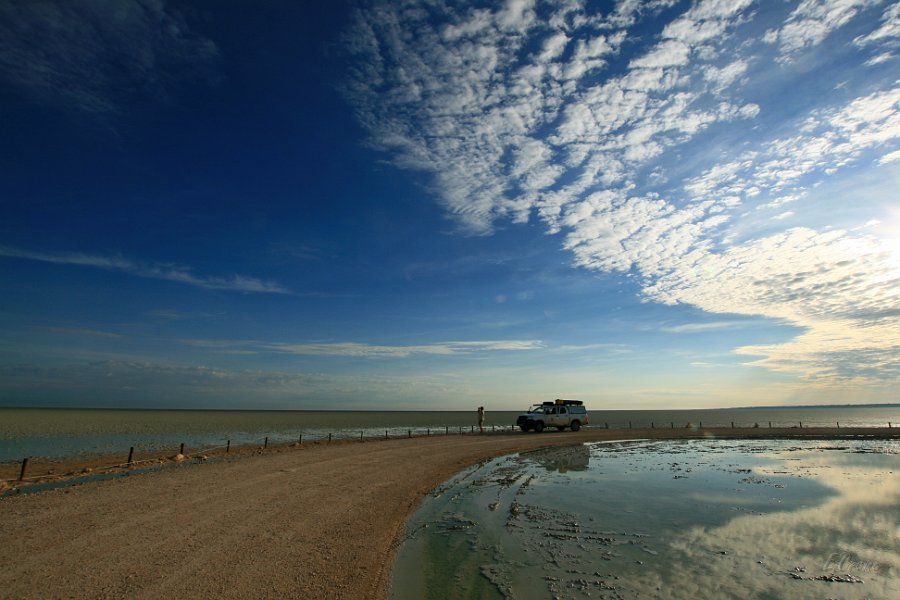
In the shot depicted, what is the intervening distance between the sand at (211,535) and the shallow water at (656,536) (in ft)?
4.18

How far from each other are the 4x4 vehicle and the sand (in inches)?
1095

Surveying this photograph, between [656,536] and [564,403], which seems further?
[564,403]

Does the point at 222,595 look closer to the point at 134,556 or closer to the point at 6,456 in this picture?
the point at 134,556

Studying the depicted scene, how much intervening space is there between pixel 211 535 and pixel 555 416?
41169 mm

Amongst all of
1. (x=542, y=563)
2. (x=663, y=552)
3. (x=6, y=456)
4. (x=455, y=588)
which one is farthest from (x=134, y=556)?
(x=6, y=456)

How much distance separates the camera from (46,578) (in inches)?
324

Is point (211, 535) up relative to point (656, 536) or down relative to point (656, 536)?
up

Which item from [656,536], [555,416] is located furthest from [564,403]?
[656,536]

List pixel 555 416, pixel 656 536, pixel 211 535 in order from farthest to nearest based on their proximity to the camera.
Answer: pixel 555 416 → pixel 656 536 → pixel 211 535

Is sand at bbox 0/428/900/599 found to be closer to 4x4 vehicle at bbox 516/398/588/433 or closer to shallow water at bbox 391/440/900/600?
shallow water at bbox 391/440/900/600

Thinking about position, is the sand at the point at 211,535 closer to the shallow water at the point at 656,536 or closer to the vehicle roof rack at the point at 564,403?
the shallow water at the point at 656,536

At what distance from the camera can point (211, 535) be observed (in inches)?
427

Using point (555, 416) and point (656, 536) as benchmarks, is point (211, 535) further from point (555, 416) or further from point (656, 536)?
point (555, 416)

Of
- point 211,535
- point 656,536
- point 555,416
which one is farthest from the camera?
point 555,416
